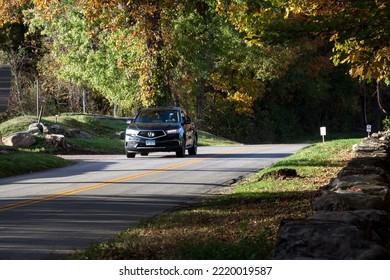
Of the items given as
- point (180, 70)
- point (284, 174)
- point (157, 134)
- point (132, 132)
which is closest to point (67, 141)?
point (132, 132)

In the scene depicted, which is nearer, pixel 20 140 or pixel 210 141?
pixel 20 140

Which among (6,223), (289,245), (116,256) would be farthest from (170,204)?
(289,245)

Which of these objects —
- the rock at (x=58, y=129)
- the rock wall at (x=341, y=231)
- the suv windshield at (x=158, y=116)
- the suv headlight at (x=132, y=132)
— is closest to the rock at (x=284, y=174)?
the rock wall at (x=341, y=231)

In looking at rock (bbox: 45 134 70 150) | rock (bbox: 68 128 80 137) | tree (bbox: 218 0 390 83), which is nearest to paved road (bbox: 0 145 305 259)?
tree (bbox: 218 0 390 83)

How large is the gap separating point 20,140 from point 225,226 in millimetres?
24122

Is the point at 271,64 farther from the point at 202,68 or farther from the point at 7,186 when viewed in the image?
the point at 7,186

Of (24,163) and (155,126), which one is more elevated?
Answer: (155,126)

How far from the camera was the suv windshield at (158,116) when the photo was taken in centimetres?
3161

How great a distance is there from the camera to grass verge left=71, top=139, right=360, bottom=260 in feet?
27.7

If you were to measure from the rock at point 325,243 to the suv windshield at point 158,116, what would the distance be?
25240mm

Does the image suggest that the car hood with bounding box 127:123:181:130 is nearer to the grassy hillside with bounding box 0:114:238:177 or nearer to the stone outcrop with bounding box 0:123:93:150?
the grassy hillside with bounding box 0:114:238:177

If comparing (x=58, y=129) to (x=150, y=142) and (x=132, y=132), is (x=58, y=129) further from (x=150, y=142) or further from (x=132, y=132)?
(x=150, y=142)

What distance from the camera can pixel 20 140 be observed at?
33906mm

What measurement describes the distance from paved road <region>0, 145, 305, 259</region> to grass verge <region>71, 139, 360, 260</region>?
1.80 feet
